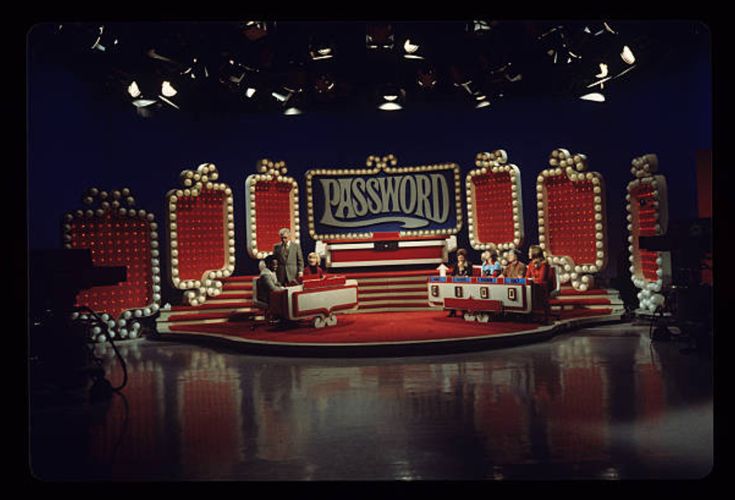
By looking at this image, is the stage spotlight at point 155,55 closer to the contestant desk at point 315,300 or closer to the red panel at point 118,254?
the red panel at point 118,254

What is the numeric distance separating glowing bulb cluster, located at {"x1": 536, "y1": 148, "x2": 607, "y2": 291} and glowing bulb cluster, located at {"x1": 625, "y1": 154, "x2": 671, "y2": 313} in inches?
17.7

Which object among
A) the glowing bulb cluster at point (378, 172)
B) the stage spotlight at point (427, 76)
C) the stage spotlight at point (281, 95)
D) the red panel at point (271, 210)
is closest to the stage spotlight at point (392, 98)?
the stage spotlight at point (427, 76)

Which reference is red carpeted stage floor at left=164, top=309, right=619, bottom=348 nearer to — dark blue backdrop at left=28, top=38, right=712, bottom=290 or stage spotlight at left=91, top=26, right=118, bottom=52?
dark blue backdrop at left=28, top=38, right=712, bottom=290

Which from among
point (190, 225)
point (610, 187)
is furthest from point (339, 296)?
point (610, 187)

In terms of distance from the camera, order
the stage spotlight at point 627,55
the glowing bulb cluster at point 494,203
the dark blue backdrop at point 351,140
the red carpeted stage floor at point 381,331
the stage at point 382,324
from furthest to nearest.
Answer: the glowing bulb cluster at point 494,203, the dark blue backdrop at point 351,140, the stage spotlight at point 627,55, the red carpeted stage floor at point 381,331, the stage at point 382,324

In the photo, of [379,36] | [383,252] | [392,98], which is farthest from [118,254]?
[392,98]

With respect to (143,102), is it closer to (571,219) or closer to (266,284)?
(266,284)

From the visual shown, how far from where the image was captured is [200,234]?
35.9 ft

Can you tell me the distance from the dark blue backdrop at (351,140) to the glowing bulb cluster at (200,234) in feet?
3.09

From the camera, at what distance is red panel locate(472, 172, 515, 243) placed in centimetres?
1177

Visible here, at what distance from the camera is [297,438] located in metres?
4.49

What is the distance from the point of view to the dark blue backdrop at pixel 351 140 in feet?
31.2

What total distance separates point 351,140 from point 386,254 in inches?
88.8

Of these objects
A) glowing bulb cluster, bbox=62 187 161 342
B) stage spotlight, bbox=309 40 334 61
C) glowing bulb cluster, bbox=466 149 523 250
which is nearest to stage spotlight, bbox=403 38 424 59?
stage spotlight, bbox=309 40 334 61
